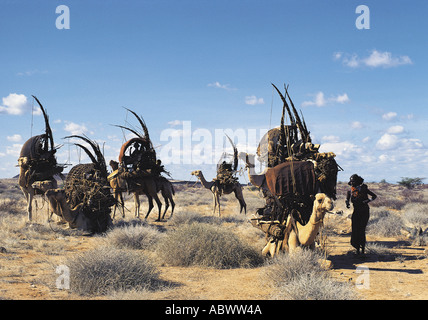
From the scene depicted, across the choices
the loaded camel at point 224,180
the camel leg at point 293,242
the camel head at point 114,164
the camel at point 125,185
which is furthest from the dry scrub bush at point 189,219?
the camel leg at point 293,242

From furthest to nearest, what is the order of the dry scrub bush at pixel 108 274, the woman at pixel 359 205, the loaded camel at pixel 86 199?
1. the loaded camel at pixel 86 199
2. the woman at pixel 359 205
3. the dry scrub bush at pixel 108 274

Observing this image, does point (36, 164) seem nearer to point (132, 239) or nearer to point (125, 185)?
point (125, 185)

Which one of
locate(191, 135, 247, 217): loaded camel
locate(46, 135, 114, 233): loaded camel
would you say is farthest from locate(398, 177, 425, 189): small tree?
locate(46, 135, 114, 233): loaded camel

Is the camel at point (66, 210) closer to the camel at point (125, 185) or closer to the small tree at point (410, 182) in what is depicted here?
the camel at point (125, 185)

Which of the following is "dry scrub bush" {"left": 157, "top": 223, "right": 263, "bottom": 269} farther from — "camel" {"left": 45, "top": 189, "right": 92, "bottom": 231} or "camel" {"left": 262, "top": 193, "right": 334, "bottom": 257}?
"camel" {"left": 45, "top": 189, "right": 92, "bottom": 231}

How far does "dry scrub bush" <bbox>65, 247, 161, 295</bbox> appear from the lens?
7.05m

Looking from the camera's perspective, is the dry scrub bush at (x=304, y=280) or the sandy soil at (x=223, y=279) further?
the sandy soil at (x=223, y=279)

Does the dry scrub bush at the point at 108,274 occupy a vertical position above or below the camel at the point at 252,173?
below

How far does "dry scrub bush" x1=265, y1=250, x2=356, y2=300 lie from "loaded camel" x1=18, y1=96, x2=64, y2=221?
1125 centimetres

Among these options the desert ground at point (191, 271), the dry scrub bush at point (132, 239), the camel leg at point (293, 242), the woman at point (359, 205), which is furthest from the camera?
the dry scrub bush at point (132, 239)

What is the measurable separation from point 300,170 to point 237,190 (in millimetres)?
12448

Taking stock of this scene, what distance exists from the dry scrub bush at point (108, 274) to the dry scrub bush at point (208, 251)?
6.01 feet

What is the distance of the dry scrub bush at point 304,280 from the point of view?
6243 millimetres
